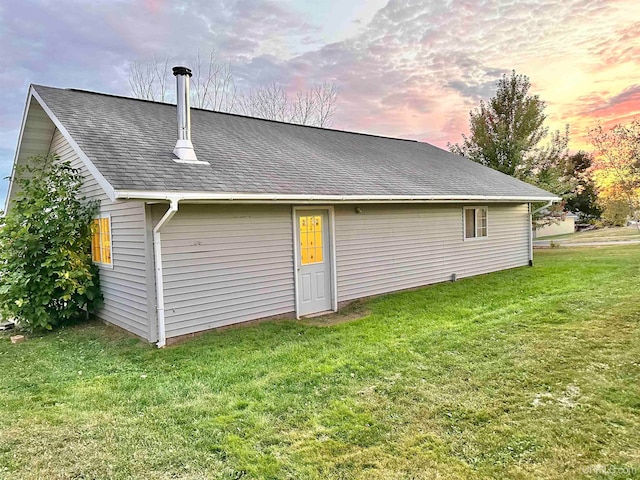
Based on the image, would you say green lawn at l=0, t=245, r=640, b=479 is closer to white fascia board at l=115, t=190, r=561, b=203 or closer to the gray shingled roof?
white fascia board at l=115, t=190, r=561, b=203

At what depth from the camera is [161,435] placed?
3279mm

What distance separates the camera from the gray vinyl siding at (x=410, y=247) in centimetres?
804

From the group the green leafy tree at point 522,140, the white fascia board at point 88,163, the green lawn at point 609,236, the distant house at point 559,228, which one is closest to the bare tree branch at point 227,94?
the green leafy tree at point 522,140

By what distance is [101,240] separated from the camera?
735 cm

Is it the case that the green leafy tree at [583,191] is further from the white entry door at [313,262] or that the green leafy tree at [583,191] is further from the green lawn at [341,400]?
the white entry door at [313,262]

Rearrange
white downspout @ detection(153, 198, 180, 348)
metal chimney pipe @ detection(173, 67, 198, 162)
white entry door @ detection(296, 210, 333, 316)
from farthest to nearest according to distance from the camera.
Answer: white entry door @ detection(296, 210, 333, 316), metal chimney pipe @ detection(173, 67, 198, 162), white downspout @ detection(153, 198, 180, 348)

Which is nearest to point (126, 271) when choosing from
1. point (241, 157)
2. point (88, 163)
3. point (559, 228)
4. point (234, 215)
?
point (88, 163)

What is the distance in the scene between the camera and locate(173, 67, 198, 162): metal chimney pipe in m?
6.58

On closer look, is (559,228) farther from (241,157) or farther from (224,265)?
(224,265)

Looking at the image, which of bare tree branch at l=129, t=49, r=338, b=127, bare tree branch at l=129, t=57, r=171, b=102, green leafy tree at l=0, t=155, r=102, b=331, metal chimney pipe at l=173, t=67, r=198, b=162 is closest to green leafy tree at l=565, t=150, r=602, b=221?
bare tree branch at l=129, t=49, r=338, b=127

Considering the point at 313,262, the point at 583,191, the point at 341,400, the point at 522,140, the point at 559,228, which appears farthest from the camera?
the point at 583,191

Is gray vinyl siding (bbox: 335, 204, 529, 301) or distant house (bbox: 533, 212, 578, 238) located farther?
distant house (bbox: 533, 212, 578, 238)

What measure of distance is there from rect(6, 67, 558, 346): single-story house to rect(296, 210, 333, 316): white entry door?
0.08 feet

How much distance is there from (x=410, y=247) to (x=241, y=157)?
14.1 ft
